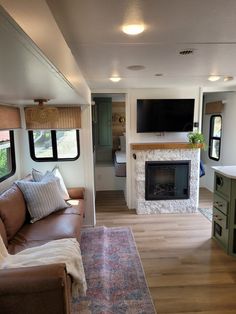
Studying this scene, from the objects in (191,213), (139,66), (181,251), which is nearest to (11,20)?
(139,66)

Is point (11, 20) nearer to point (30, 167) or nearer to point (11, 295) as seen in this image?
point (11, 295)

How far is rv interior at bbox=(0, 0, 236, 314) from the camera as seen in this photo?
3.93 feet

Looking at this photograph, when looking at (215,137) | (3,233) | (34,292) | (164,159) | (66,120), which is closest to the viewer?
(34,292)

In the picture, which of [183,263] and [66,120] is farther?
[66,120]

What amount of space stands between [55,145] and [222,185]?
8.11 feet

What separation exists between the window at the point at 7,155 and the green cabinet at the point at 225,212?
2.84 m

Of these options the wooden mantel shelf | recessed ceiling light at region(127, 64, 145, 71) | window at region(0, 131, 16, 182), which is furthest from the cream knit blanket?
the wooden mantel shelf

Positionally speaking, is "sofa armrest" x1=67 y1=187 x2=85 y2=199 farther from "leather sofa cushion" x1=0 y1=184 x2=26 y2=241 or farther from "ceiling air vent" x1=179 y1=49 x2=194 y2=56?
"ceiling air vent" x1=179 y1=49 x2=194 y2=56

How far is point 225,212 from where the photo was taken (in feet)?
9.59

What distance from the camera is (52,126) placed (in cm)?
348

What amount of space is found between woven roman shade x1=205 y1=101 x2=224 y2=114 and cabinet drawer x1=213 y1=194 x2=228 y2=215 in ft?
7.85

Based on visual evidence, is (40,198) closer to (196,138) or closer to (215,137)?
(196,138)

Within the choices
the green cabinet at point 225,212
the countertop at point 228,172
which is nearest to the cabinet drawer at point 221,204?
the green cabinet at point 225,212

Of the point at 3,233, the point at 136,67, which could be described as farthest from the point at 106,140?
the point at 3,233
